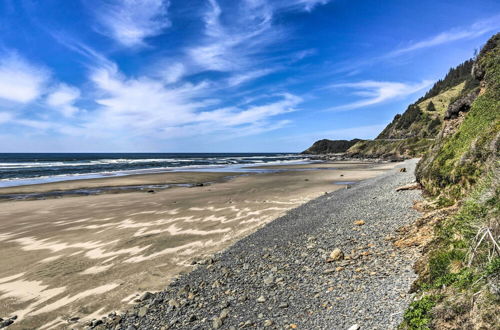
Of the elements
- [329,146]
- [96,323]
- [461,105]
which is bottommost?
[96,323]

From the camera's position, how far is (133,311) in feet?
23.2

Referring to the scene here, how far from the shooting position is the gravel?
5535 mm

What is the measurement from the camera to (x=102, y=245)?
12758 mm

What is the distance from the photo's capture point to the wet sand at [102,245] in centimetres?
811

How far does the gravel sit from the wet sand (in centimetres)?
144

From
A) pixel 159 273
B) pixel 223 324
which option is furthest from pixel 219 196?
pixel 223 324

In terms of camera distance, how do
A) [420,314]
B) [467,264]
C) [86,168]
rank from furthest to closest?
1. [86,168]
2. [467,264]
3. [420,314]

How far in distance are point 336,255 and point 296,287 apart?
2072mm

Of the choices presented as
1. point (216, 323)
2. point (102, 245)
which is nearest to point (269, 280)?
point (216, 323)

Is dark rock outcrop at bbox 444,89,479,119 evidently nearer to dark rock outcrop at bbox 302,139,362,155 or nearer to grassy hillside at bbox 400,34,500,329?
grassy hillside at bbox 400,34,500,329

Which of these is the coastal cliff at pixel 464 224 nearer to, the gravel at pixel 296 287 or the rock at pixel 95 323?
the gravel at pixel 296 287

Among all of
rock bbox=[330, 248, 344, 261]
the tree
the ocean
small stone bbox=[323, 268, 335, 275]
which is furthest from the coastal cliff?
the tree

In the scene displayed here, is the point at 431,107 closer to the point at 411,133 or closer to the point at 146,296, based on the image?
the point at 411,133

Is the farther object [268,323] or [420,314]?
[268,323]
